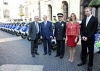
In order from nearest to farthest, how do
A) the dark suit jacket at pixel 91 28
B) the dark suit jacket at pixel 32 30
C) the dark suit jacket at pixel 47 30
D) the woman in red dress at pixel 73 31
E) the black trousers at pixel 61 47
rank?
the dark suit jacket at pixel 91 28 < the woman in red dress at pixel 73 31 < the black trousers at pixel 61 47 < the dark suit jacket at pixel 32 30 < the dark suit jacket at pixel 47 30

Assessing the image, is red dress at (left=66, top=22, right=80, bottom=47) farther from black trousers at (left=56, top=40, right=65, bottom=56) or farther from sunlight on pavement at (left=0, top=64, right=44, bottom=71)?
sunlight on pavement at (left=0, top=64, right=44, bottom=71)

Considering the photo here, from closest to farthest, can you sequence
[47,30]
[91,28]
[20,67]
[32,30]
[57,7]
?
[91,28] < [20,67] < [32,30] < [47,30] < [57,7]

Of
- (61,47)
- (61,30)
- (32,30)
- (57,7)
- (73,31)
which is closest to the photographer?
(73,31)

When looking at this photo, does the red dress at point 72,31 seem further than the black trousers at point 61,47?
No

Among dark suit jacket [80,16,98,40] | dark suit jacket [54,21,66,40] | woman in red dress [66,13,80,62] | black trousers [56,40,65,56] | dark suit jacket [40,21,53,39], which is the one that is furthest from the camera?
dark suit jacket [40,21,53,39]

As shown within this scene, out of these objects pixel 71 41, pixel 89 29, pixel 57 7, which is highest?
pixel 57 7

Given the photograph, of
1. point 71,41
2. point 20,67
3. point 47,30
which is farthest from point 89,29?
point 47,30

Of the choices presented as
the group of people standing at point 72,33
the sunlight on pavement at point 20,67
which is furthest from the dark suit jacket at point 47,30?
the sunlight on pavement at point 20,67

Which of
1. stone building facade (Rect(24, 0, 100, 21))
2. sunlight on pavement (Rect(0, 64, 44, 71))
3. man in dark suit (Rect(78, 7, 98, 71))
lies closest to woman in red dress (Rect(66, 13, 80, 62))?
man in dark suit (Rect(78, 7, 98, 71))

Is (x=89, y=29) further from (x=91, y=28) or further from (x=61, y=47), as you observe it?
(x=61, y=47)

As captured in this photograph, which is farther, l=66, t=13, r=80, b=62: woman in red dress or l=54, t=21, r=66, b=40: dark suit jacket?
l=54, t=21, r=66, b=40: dark suit jacket

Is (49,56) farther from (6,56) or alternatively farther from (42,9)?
(42,9)

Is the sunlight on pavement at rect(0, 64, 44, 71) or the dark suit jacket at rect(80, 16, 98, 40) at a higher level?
the dark suit jacket at rect(80, 16, 98, 40)

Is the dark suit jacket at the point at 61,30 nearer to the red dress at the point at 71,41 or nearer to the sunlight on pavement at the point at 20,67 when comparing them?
the red dress at the point at 71,41
